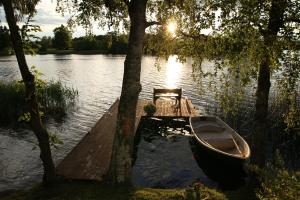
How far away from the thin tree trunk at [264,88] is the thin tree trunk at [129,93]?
14.1 feet

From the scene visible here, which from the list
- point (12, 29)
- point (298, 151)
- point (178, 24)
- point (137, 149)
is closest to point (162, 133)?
point (137, 149)

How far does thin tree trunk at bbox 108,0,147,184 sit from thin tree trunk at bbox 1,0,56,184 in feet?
8.96

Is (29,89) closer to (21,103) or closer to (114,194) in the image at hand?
(114,194)

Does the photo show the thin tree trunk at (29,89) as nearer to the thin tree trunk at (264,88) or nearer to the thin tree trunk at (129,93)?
the thin tree trunk at (129,93)

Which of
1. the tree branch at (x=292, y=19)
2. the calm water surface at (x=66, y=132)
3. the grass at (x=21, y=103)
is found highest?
the tree branch at (x=292, y=19)

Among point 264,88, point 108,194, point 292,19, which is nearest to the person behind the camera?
point 292,19

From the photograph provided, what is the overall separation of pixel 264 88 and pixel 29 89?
29.0ft

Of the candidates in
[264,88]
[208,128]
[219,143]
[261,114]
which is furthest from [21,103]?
[264,88]

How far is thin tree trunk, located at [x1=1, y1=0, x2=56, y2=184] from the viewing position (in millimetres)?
11685

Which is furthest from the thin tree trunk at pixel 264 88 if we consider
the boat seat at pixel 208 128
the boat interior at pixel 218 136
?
the boat seat at pixel 208 128

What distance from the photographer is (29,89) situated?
40.7ft

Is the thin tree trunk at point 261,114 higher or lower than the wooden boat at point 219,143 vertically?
higher

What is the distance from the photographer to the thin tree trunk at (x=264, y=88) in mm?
11211

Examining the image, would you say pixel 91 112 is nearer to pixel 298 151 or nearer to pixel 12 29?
pixel 298 151
